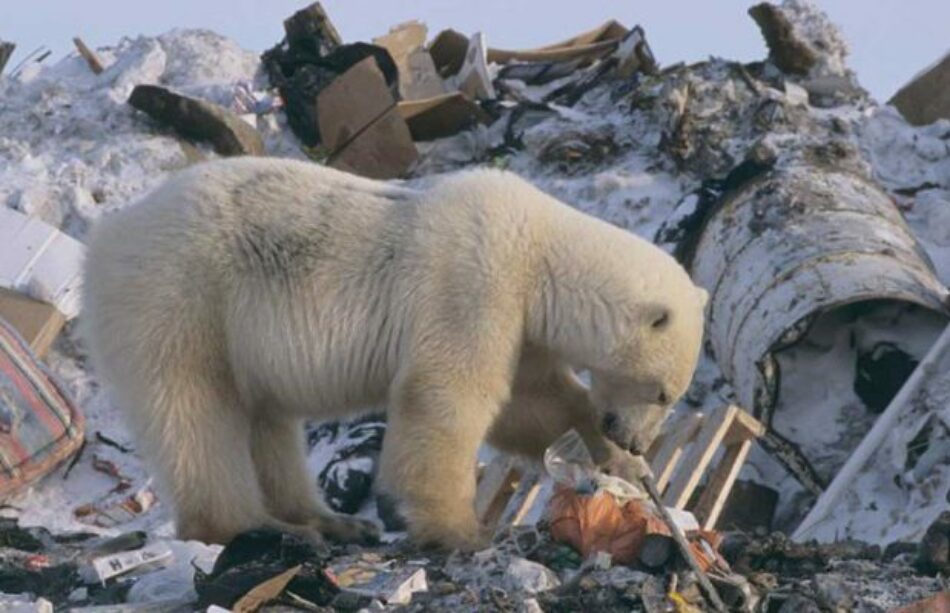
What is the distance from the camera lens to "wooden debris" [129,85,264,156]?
555 inches

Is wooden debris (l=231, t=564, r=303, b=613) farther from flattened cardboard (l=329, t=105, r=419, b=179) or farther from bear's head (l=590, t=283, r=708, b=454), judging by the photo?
flattened cardboard (l=329, t=105, r=419, b=179)

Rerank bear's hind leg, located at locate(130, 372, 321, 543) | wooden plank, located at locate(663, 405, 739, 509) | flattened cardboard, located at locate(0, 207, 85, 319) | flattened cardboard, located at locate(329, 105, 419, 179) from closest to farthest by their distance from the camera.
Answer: bear's hind leg, located at locate(130, 372, 321, 543), wooden plank, located at locate(663, 405, 739, 509), flattened cardboard, located at locate(0, 207, 85, 319), flattened cardboard, located at locate(329, 105, 419, 179)

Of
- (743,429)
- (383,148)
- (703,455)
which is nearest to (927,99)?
(383,148)

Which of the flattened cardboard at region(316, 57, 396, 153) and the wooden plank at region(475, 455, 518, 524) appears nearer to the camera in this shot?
the wooden plank at region(475, 455, 518, 524)

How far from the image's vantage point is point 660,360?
7.34 meters

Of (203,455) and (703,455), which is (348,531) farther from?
(703,455)

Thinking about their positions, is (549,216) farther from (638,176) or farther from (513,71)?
(513,71)

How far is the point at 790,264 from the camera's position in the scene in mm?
9898

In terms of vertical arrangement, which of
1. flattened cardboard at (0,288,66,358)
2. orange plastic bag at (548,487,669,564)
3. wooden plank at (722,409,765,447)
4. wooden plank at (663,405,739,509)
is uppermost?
flattened cardboard at (0,288,66,358)

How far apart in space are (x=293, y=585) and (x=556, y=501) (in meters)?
1.17

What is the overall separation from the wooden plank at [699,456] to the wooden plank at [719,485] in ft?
0.68

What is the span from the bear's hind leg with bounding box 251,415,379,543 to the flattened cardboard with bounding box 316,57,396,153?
655cm

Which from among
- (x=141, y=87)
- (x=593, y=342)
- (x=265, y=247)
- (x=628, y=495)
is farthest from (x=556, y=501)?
(x=141, y=87)

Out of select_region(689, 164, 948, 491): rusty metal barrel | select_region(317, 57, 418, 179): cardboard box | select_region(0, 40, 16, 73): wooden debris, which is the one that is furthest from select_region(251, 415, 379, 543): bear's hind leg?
select_region(0, 40, 16, 73): wooden debris
